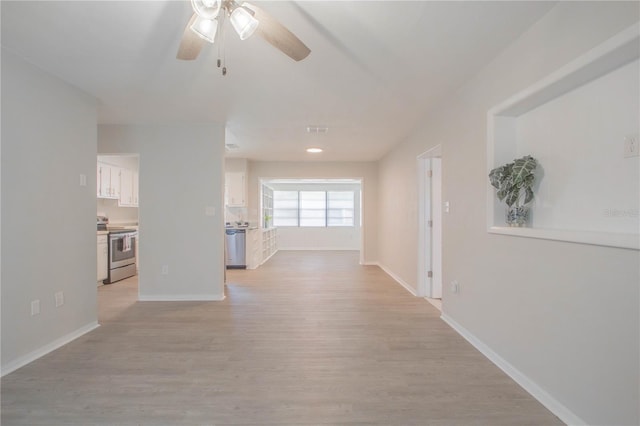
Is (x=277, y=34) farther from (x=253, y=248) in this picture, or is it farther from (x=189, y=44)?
(x=253, y=248)

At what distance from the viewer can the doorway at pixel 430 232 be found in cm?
413

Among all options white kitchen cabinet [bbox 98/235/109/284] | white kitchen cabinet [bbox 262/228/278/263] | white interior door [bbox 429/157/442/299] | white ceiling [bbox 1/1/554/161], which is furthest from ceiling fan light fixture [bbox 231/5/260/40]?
white kitchen cabinet [bbox 262/228/278/263]

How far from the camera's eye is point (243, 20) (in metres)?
1.49

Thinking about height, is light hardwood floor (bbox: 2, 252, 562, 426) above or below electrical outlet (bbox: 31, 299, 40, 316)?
below

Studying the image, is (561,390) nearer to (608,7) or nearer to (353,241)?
(608,7)

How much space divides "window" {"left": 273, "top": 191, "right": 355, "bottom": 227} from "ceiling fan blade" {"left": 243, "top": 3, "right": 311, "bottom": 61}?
837 centimetres

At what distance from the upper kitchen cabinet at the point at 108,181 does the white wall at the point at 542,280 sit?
5.29m

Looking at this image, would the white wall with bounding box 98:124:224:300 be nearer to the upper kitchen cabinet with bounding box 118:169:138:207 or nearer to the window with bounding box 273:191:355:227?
the upper kitchen cabinet with bounding box 118:169:138:207

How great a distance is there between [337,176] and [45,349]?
554 cm

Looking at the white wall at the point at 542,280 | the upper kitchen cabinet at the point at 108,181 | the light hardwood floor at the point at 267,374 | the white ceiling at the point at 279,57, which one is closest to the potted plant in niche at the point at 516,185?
the white wall at the point at 542,280

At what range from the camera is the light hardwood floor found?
1.73 meters

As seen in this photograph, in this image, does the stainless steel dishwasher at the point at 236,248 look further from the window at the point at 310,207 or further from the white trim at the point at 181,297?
the window at the point at 310,207

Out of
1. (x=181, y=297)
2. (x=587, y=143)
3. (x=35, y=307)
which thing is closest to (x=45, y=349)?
(x=35, y=307)

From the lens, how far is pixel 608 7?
56.4 inches
